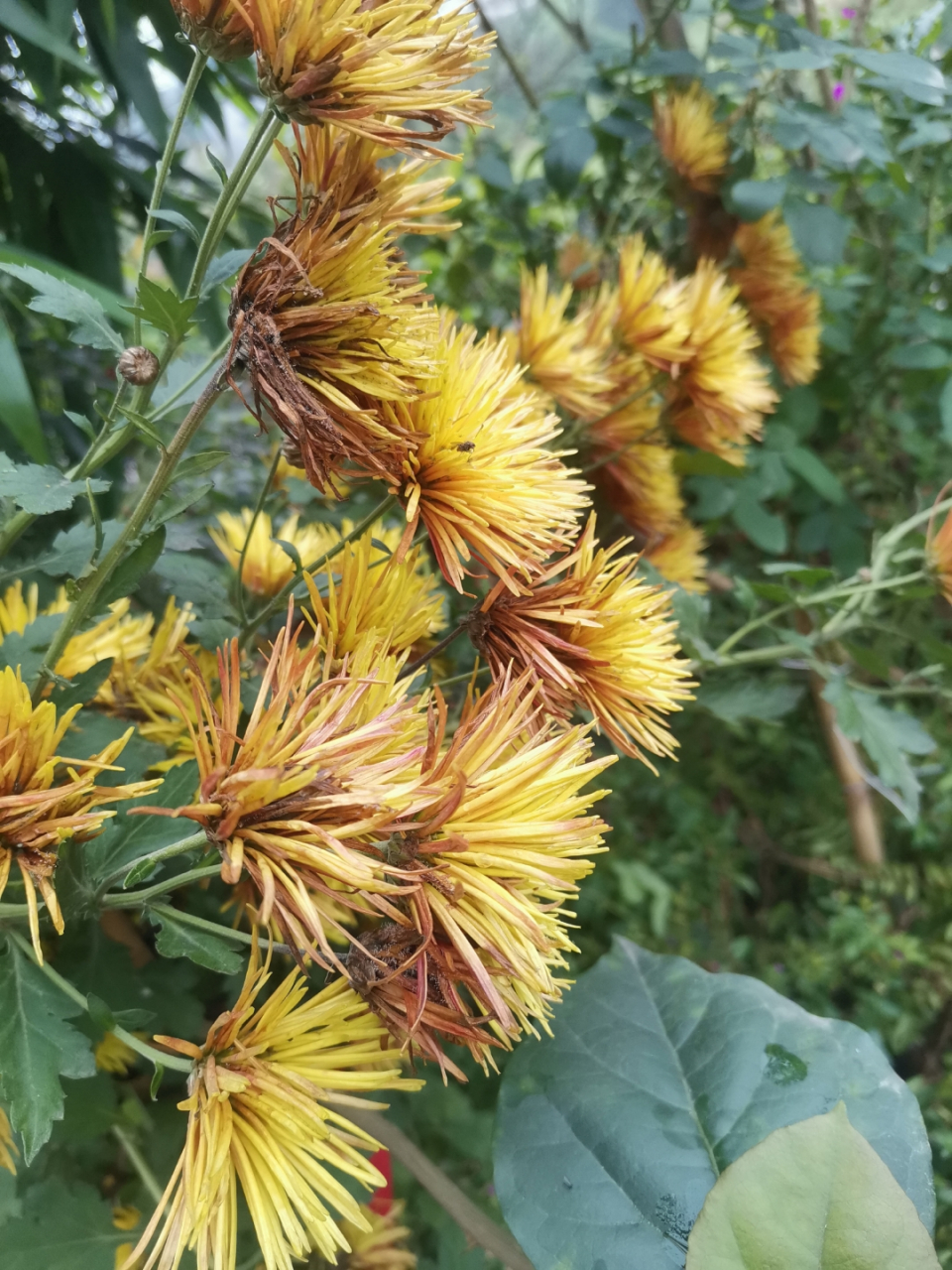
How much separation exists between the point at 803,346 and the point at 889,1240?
657mm

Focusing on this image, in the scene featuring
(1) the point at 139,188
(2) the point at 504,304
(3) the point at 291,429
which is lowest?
(2) the point at 504,304

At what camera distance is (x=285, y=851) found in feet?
0.79

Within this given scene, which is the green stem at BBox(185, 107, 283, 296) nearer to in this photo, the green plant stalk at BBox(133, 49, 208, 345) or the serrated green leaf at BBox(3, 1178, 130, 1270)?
the green plant stalk at BBox(133, 49, 208, 345)

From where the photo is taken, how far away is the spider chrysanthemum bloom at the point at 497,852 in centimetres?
25

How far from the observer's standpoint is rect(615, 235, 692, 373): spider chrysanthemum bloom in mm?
536

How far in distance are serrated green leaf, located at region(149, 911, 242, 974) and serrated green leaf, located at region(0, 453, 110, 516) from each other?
17cm

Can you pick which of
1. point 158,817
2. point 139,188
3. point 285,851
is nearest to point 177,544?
point 158,817

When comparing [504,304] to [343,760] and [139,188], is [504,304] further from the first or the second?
[343,760]

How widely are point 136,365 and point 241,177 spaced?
84 mm

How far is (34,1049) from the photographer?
0.31 m

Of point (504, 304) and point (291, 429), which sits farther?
point (504, 304)

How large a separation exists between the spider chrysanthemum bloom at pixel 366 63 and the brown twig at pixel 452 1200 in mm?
467

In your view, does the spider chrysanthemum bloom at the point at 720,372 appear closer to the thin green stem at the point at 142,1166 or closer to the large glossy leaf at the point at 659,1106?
the large glossy leaf at the point at 659,1106

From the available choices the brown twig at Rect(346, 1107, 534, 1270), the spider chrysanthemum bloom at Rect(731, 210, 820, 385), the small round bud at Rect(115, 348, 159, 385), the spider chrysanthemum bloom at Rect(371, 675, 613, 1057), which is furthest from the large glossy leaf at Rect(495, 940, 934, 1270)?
the spider chrysanthemum bloom at Rect(731, 210, 820, 385)
